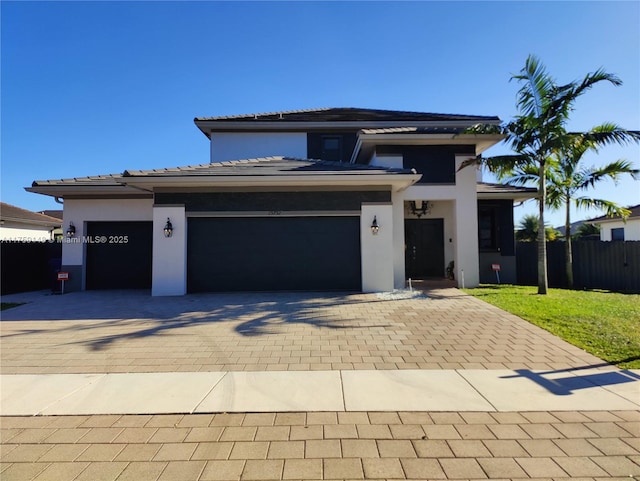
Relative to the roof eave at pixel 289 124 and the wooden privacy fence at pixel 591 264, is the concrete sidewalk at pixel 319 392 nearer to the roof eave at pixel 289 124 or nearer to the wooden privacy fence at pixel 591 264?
the wooden privacy fence at pixel 591 264

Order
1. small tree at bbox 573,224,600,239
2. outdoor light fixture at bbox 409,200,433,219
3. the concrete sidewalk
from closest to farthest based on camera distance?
the concrete sidewalk → outdoor light fixture at bbox 409,200,433,219 → small tree at bbox 573,224,600,239

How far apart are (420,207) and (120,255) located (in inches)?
451

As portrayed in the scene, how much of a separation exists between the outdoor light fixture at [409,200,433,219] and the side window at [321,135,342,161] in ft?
13.5

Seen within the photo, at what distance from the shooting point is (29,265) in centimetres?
1255

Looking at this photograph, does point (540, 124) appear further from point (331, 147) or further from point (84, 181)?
point (84, 181)

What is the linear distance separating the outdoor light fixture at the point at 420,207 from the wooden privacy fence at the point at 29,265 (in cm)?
1338

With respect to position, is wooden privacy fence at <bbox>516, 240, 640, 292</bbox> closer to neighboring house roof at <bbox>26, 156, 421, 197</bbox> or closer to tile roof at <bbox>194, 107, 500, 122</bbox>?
tile roof at <bbox>194, 107, 500, 122</bbox>

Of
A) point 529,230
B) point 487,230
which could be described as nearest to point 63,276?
point 487,230

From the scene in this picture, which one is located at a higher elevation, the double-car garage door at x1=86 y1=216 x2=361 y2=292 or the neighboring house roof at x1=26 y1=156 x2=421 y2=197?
the neighboring house roof at x1=26 y1=156 x2=421 y2=197

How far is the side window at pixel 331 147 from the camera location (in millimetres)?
15730

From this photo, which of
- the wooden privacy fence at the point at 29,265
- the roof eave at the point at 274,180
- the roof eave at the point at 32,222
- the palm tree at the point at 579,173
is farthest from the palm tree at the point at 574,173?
the roof eave at the point at 32,222

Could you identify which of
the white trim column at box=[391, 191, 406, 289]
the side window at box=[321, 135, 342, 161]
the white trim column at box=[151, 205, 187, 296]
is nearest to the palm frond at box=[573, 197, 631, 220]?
the white trim column at box=[391, 191, 406, 289]

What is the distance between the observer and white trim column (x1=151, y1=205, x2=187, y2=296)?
33.7 ft

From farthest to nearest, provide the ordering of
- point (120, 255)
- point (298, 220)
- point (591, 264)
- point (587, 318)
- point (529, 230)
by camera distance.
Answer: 1. point (529, 230)
2. point (591, 264)
3. point (120, 255)
4. point (298, 220)
5. point (587, 318)
